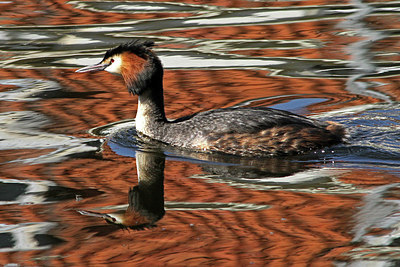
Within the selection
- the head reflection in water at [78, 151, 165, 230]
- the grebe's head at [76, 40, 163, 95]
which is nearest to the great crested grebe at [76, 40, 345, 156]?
the grebe's head at [76, 40, 163, 95]

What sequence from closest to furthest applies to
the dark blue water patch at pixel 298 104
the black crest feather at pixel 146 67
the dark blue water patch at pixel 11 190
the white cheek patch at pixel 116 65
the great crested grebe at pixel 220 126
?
the dark blue water patch at pixel 11 190, the great crested grebe at pixel 220 126, the black crest feather at pixel 146 67, the white cheek patch at pixel 116 65, the dark blue water patch at pixel 298 104

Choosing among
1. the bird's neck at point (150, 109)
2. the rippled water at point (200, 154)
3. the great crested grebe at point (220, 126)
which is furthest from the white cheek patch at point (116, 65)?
the rippled water at point (200, 154)

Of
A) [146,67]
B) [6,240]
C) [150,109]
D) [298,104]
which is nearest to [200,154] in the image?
[150,109]

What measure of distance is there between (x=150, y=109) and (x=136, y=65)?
495 millimetres

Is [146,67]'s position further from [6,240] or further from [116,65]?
[6,240]

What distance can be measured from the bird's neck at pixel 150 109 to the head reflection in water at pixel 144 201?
83 cm

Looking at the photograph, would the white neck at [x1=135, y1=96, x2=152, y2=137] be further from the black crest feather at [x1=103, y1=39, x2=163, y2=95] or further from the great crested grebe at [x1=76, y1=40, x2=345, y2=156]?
the black crest feather at [x1=103, y1=39, x2=163, y2=95]

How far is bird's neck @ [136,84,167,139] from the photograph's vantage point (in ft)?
28.4

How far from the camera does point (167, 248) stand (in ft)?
18.2

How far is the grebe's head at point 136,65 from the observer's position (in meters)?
8.51

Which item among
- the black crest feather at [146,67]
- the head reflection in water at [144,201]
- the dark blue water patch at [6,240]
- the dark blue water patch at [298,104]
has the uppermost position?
the black crest feather at [146,67]

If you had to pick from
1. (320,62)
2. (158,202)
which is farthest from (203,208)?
(320,62)

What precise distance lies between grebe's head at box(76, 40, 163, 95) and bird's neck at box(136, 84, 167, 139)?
2.4 inches

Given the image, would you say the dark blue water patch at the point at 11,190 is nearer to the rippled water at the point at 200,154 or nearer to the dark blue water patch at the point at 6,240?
the rippled water at the point at 200,154
